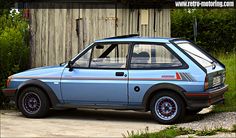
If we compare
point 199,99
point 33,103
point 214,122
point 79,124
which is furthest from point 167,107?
point 33,103

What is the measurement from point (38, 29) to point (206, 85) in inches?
224

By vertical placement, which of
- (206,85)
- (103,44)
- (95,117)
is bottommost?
(95,117)

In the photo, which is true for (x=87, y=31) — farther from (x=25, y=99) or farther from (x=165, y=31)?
(x=25, y=99)

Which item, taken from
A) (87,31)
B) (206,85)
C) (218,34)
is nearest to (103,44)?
(206,85)

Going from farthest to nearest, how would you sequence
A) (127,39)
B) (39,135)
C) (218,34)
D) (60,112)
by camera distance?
(218,34) < (60,112) < (127,39) < (39,135)

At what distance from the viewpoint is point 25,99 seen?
440 inches

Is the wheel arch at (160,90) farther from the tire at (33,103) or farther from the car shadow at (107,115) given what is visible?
the tire at (33,103)

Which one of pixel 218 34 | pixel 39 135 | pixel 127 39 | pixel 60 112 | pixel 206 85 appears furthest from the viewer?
pixel 218 34

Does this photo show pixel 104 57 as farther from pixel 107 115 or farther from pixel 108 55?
pixel 107 115

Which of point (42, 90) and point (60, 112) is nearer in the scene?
point (42, 90)

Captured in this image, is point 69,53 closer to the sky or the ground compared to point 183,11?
closer to the ground

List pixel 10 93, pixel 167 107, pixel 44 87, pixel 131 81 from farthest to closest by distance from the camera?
pixel 10 93 < pixel 44 87 < pixel 131 81 < pixel 167 107

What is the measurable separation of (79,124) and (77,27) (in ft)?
13.5

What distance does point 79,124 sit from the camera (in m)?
10.5
